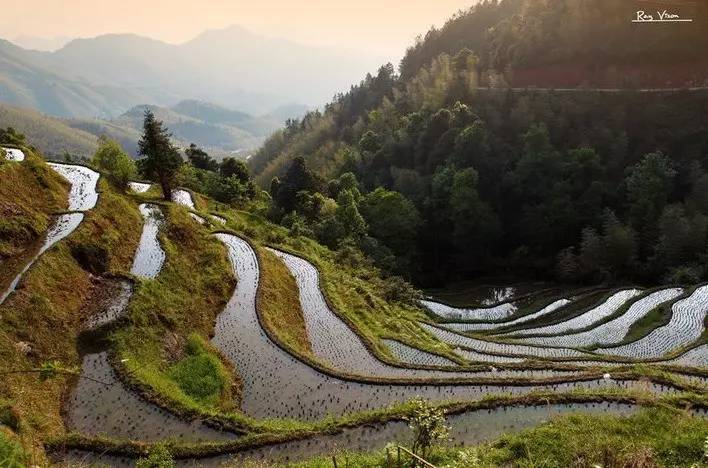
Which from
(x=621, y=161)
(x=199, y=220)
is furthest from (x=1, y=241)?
(x=621, y=161)

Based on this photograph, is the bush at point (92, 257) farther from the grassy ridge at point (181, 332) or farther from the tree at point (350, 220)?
the tree at point (350, 220)

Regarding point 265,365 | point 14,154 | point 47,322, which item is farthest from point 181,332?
point 14,154

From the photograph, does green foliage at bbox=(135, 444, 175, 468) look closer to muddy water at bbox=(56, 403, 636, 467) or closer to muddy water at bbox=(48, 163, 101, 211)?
muddy water at bbox=(56, 403, 636, 467)

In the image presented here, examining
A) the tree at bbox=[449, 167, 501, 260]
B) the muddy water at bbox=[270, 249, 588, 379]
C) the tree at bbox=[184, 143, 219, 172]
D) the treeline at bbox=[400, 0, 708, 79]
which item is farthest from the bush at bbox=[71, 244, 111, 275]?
the treeline at bbox=[400, 0, 708, 79]

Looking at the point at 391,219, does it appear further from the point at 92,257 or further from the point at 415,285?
the point at 92,257

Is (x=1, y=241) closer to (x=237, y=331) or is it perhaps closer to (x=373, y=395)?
(x=237, y=331)

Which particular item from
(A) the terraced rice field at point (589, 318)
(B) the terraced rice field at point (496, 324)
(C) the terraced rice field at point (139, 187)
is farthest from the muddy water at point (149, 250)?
(A) the terraced rice field at point (589, 318)
